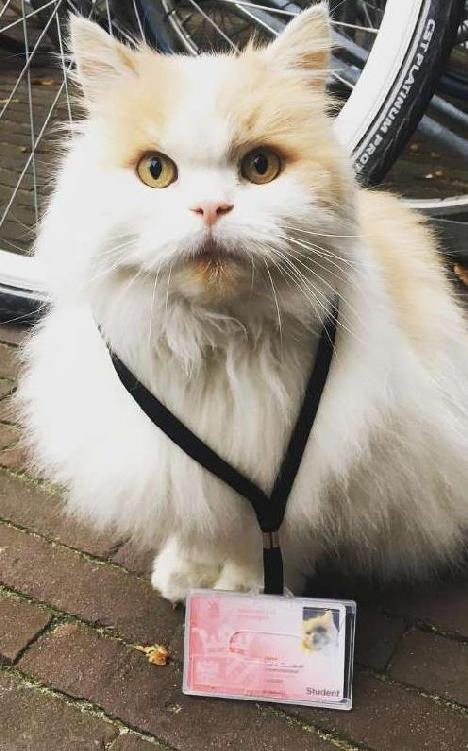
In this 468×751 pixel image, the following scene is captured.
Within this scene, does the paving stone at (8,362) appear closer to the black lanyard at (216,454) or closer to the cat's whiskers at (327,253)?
the black lanyard at (216,454)

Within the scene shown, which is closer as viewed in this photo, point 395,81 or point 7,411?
point 395,81

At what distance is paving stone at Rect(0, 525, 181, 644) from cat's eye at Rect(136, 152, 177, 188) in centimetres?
94

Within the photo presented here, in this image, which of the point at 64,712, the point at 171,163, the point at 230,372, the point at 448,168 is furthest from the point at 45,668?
the point at 448,168

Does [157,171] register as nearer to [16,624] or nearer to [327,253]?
[327,253]

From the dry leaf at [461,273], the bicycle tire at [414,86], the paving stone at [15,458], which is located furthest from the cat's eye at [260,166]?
the dry leaf at [461,273]

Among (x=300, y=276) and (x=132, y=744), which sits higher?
(x=300, y=276)

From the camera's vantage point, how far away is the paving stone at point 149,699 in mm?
1328

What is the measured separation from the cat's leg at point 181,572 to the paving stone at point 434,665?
407 millimetres

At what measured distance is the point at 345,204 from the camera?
1065 mm

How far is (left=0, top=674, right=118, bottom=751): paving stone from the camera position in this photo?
1.32m

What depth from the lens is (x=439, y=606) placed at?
157 cm

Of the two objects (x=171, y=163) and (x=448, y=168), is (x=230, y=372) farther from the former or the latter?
(x=448, y=168)

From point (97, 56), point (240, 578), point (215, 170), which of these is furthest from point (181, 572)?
point (97, 56)

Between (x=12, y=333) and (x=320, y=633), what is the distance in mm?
1531
